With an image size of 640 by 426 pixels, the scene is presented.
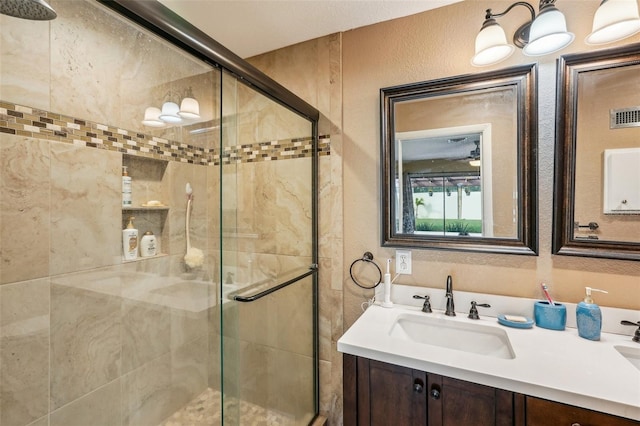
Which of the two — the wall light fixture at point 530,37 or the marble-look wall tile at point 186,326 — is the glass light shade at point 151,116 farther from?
the wall light fixture at point 530,37

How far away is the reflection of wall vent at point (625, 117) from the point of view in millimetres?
1122

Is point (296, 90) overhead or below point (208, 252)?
overhead

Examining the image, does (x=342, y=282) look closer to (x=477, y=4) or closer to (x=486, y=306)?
(x=486, y=306)

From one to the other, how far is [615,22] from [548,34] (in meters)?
0.20

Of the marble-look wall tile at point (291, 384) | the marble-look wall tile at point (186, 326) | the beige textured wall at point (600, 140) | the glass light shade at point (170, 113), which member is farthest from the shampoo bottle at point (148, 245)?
the beige textured wall at point (600, 140)

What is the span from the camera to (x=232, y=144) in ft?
4.28

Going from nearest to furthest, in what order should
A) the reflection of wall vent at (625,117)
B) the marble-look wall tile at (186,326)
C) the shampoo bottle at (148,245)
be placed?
1. the reflection of wall vent at (625,117)
2. the shampoo bottle at (148,245)
3. the marble-look wall tile at (186,326)

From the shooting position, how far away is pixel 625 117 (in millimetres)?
1136

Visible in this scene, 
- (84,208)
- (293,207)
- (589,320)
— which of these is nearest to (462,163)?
(589,320)

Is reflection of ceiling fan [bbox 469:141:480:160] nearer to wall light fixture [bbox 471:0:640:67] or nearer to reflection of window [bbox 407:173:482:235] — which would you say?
reflection of window [bbox 407:173:482:235]

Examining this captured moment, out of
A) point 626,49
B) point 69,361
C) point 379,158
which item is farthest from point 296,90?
point 69,361

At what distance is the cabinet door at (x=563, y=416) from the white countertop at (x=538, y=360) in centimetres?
2

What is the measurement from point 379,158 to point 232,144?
0.76 m

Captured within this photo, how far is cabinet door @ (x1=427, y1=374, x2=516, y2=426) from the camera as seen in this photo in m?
0.90
